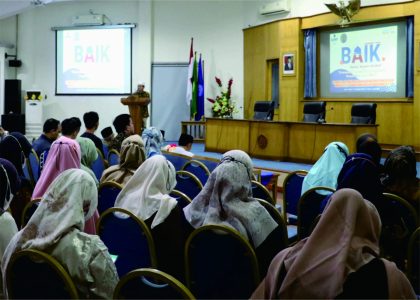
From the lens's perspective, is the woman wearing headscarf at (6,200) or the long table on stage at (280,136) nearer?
the woman wearing headscarf at (6,200)

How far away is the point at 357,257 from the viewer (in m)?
1.47

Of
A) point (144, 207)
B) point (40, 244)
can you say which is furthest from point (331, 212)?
point (144, 207)

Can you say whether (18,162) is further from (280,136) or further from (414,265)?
(280,136)

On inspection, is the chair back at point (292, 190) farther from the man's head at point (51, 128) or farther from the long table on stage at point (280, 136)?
the long table on stage at point (280, 136)

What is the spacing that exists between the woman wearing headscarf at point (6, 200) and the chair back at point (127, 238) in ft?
1.42

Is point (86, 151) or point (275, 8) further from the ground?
point (275, 8)

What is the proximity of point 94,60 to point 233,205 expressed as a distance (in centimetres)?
1054

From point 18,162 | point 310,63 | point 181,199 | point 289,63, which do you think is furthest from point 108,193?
point 289,63

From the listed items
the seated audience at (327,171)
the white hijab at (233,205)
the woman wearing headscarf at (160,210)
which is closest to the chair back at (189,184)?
the seated audience at (327,171)

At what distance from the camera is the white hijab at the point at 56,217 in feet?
6.02

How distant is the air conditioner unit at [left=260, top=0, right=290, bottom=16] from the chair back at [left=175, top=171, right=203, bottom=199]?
7379mm

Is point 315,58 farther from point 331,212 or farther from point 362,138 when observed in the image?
point 331,212

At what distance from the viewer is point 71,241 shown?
1.82 m

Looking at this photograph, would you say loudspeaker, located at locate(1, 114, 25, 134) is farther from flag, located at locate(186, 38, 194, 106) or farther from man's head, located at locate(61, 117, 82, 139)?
man's head, located at locate(61, 117, 82, 139)
